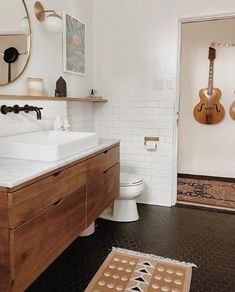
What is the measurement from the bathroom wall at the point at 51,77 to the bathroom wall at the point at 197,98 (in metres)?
1.69

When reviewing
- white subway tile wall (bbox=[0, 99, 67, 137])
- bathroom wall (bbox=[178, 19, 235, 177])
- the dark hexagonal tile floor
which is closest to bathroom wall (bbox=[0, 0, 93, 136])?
white subway tile wall (bbox=[0, 99, 67, 137])

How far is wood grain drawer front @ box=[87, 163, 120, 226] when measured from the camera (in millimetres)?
1916

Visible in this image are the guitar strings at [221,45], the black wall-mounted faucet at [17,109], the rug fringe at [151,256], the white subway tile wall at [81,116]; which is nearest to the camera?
the black wall-mounted faucet at [17,109]

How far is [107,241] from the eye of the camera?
2.36m

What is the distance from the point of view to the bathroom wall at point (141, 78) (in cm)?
298

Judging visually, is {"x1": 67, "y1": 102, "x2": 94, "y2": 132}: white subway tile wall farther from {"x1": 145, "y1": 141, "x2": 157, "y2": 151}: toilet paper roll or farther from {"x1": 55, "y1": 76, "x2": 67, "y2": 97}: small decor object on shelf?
{"x1": 145, "y1": 141, "x2": 157, "y2": 151}: toilet paper roll

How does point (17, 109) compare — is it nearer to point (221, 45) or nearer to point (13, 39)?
point (13, 39)

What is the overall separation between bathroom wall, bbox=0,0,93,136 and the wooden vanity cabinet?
0.62 m

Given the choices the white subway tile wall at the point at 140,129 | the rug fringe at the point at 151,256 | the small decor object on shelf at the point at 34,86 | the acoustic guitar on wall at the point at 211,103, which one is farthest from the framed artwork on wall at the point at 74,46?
the acoustic guitar on wall at the point at 211,103

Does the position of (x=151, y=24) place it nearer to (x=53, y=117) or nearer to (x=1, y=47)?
(x=53, y=117)

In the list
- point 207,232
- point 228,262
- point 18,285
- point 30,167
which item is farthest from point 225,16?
point 18,285

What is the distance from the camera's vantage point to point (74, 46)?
9.19 feet

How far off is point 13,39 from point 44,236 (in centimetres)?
140

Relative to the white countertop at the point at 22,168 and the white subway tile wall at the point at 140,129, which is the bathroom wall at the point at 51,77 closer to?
the white subway tile wall at the point at 140,129
